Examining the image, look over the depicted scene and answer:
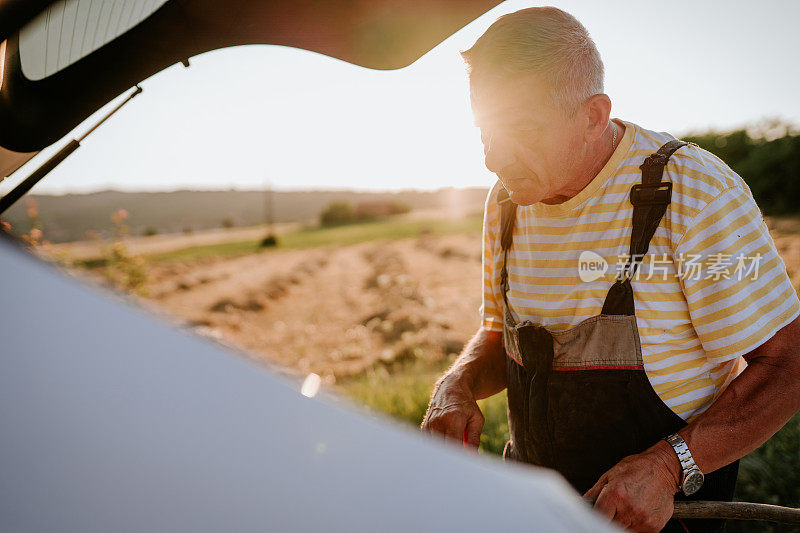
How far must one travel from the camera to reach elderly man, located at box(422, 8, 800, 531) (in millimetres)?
1204

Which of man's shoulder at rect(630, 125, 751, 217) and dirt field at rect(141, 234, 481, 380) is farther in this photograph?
dirt field at rect(141, 234, 481, 380)

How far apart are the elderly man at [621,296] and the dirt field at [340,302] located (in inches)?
44.0

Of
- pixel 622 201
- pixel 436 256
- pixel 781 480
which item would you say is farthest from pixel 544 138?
pixel 436 256

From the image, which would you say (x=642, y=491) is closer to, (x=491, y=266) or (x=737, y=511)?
(x=737, y=511)

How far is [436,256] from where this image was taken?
23469mm

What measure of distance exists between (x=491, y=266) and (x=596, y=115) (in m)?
0.68

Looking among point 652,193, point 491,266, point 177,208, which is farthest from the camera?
point 177,208

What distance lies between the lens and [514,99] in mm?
1384

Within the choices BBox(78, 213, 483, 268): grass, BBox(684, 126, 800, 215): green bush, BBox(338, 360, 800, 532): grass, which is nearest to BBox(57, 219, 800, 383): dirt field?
BBox(684, 126, 800, 215): green bush

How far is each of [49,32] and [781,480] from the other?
164 inches

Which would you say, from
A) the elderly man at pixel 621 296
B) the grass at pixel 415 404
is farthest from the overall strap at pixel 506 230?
the grass at pixel 415 404

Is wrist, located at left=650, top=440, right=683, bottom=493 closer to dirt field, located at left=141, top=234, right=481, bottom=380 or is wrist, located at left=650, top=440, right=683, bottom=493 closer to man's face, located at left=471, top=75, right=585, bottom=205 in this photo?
man's face, located at left=471, top=75, right=585, bottom=205

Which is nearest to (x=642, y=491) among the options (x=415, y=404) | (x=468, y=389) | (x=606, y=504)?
(x=606, y=504)

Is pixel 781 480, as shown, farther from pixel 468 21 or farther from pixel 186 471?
pixel 186 471
